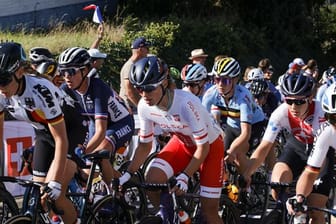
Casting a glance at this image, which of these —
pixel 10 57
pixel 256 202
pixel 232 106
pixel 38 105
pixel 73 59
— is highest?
pixel 10 57

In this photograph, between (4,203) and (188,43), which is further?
(188,43)

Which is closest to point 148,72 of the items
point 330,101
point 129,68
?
point 330,101

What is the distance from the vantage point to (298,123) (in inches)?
265

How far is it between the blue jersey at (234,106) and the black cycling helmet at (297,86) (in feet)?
5.44

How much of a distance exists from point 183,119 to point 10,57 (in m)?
1.55

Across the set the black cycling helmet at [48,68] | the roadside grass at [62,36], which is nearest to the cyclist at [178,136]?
the black cycling helmet at [48,68]

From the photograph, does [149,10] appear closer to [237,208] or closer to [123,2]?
[123,2]

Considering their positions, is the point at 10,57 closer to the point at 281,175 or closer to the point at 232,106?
the point at 281,175

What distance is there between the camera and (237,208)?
24.0ft

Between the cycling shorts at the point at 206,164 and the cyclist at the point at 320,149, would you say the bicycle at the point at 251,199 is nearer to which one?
the cycling shorts at the point at 206,164

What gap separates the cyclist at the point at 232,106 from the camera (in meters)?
7.87

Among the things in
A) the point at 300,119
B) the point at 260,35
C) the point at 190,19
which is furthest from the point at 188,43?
the point at 300,119

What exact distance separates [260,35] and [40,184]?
21087 millimetres

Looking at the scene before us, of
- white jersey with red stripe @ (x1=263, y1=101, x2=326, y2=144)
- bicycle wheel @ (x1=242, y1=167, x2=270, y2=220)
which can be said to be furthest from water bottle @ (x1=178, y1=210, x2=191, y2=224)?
bicycle wheel @ (x1=242, y1=167, x2=270, y2=220)
